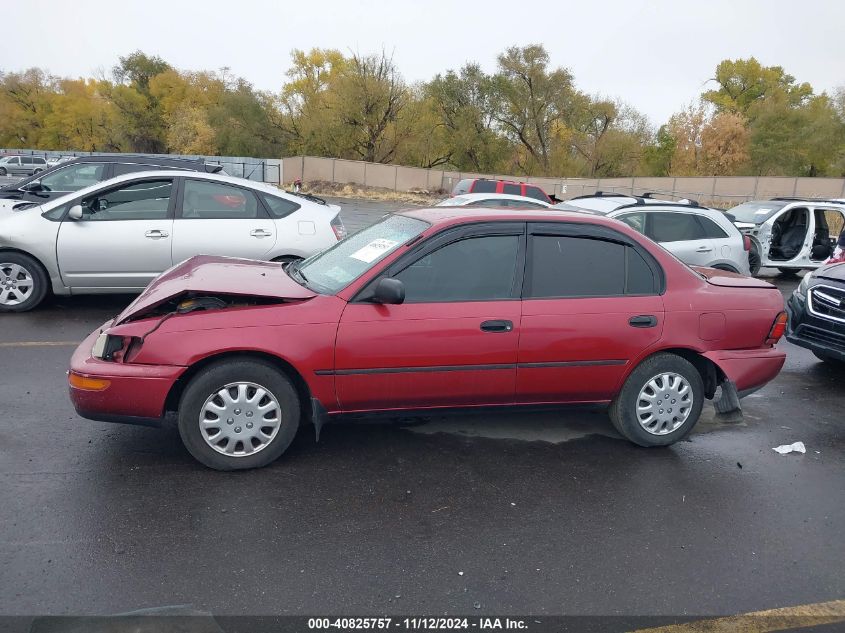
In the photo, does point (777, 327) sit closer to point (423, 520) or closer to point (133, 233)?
point (423, 520)

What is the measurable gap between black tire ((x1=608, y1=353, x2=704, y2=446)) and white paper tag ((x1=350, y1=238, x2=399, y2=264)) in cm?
186

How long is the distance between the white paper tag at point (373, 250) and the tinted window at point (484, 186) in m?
17.7

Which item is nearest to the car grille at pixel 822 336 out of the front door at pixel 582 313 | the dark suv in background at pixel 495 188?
the front door at pixel 582 313

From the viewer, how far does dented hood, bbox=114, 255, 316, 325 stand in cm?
409

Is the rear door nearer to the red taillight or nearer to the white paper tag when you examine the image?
the white paper tag

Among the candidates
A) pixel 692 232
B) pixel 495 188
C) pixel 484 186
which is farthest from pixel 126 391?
pixel 495 188

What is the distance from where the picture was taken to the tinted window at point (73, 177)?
38.0ft

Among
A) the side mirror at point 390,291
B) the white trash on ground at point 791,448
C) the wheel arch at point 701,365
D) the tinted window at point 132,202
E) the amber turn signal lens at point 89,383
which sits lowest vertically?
the white trash on ground at point 791,448

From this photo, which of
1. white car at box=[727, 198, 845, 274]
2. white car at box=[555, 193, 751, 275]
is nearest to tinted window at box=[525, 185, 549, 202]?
white car at box=[727, 198, 845, 274]

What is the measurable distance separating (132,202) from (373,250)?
4283mm

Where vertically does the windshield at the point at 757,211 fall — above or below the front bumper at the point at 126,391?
above

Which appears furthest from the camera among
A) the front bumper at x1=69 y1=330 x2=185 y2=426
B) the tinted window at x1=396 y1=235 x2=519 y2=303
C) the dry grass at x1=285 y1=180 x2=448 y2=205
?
the dry grass at x1=285 y1=180 x2=448 y2=205

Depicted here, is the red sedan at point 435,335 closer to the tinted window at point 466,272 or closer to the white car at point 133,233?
the tinted window at point 466,272

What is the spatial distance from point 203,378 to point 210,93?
243 feet
